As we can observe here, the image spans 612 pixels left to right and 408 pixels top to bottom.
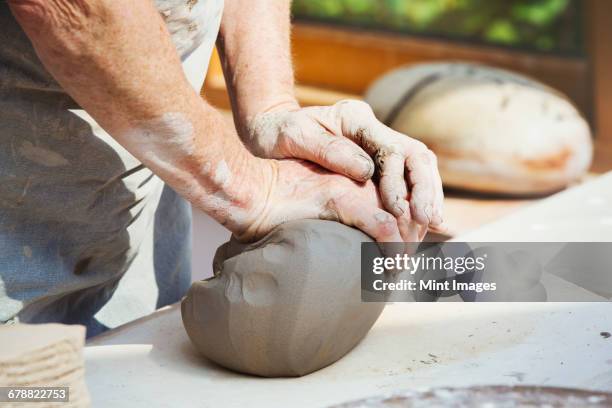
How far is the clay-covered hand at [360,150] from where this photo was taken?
63.5 inches

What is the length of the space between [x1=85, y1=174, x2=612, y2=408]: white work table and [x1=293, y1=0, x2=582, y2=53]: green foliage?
362 centimetres

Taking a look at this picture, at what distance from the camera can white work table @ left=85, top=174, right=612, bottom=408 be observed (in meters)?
1.49

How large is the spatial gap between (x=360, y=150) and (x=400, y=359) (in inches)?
15.8

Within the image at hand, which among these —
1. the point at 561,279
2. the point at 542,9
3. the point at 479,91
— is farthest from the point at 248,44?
the point at 542,9

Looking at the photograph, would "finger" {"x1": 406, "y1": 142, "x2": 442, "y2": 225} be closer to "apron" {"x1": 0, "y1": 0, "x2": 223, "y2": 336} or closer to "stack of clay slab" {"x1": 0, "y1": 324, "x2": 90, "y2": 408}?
"apron" {"x1": 0, "y1": 0, "x2": 223, "y2": 336}

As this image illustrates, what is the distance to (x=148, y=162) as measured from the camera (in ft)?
4.79

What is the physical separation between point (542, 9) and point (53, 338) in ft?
14.8

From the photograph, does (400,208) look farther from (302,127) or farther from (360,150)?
(302,127)

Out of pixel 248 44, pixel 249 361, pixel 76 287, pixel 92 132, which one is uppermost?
pixel 248 44

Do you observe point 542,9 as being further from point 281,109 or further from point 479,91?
point 281,109

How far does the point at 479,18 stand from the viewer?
17.4ft
